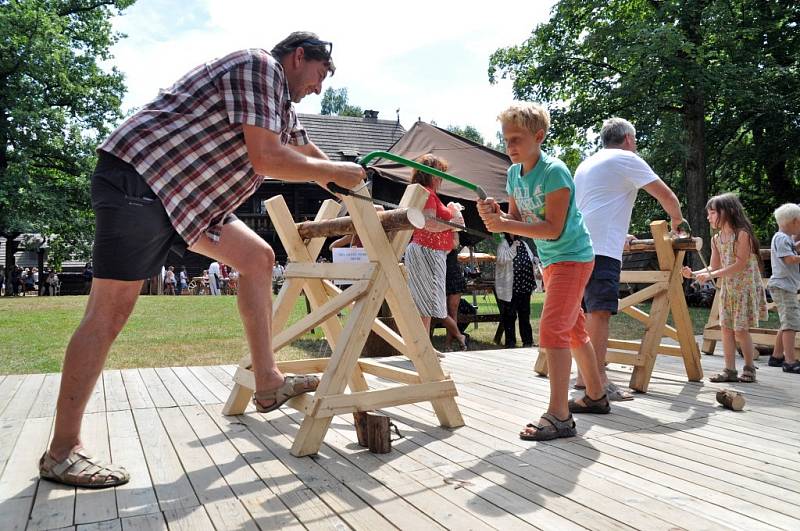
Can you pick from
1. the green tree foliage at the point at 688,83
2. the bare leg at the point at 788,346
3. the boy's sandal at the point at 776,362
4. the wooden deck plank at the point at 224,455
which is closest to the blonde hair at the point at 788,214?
the bare leg at the point at 788,346

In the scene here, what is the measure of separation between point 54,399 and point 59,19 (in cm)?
2676

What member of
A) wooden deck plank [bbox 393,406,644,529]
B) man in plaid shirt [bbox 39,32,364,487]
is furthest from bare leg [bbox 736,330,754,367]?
man in plaid shirt [bbox 39,32,364,487]

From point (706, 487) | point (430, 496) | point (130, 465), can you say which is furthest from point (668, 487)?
point (130, 465)

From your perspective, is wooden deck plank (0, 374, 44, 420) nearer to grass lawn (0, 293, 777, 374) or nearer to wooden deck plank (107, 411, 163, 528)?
wooden deck plank (107, 411, 163, 528)

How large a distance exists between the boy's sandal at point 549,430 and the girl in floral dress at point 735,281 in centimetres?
224

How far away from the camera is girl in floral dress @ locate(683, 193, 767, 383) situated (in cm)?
482

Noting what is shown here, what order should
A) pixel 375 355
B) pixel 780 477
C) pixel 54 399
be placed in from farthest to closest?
1. pixel 375 355
2. pixel 54 399
3. pixel 780 477

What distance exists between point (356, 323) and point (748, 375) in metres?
3.41

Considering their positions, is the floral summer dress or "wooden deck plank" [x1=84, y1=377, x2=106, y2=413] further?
the floral summer dress

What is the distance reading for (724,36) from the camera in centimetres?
1597

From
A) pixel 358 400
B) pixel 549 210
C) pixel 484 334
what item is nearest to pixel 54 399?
pixel 358 400

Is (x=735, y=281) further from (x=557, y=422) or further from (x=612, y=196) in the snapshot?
(x=557, y=422)

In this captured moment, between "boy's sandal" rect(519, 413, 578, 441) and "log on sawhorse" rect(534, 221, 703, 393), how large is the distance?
1.45 metres

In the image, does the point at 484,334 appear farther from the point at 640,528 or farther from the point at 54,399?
the point at 640,528
